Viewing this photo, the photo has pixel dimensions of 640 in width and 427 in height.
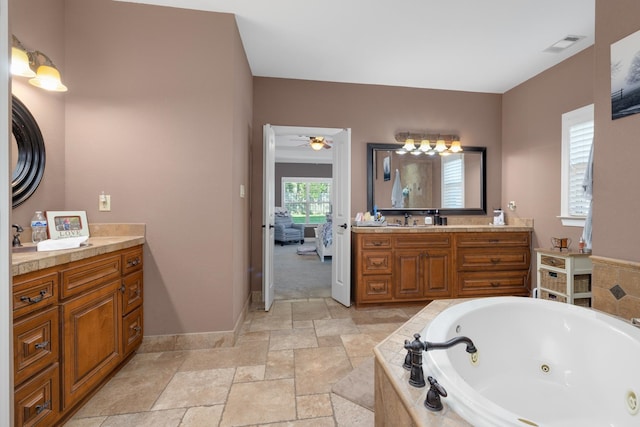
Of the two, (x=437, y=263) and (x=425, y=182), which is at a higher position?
(x=425, y=182)

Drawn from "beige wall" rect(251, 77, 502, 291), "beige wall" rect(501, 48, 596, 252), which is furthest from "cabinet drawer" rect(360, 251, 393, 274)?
"beige wall" rect(501, 48, 596, 252)

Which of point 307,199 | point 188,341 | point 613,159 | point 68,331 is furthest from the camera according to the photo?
Answer: point 307,199

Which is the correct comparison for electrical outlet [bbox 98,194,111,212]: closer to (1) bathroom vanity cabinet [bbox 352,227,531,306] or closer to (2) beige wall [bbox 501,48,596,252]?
(1) bathroom vanity cabinet [bbox 352,227,531,306]

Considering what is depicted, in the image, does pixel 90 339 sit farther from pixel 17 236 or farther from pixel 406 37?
pixel 406 37

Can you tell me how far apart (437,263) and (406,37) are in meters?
2.37

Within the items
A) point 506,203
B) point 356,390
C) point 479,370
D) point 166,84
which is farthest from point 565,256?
point 166,84

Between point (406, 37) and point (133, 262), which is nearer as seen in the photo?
point (133, 262)

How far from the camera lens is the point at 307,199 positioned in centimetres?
959

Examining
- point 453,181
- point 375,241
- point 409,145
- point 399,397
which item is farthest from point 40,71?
point 453,181

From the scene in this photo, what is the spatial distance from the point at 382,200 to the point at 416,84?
5.14ft

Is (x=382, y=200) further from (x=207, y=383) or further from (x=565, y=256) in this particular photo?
(x=207, y=383)

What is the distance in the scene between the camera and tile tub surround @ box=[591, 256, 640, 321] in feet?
5.26

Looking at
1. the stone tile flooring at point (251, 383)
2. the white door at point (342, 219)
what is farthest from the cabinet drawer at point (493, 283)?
the white door at point (342, 219)

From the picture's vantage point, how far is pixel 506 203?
153 inches
